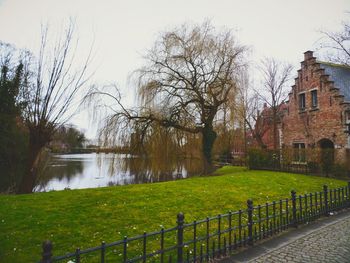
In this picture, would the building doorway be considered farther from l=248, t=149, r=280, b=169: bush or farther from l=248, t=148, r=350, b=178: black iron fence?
l=248, t=149, r=280, b=169: bush

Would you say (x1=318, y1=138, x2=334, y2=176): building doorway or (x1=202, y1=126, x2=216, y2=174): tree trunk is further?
(x1=202, y1=126, x2=216, y2=174): tree trunk

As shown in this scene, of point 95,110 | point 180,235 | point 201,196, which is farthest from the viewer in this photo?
point 95,110

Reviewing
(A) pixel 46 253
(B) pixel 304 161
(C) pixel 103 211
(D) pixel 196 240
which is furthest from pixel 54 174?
(A) pixel 46 253

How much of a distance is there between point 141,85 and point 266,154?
11.5 meters

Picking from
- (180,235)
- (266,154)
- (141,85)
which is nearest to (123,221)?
(180,235)

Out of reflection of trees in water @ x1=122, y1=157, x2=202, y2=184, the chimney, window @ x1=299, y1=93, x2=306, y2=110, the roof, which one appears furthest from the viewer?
window @ x1=299, y1=93, x2=306, y2=110

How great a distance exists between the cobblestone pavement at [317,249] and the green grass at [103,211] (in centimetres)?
270

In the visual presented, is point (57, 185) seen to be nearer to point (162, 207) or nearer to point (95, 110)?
point (95, 110)

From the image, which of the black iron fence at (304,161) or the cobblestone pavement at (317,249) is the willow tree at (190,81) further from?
the cobblestone pavement at (317,249)

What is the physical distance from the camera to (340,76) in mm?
21312

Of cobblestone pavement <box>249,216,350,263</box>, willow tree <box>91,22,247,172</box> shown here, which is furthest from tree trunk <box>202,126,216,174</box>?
cobblestone pavement <box>249,216,350,263</box>

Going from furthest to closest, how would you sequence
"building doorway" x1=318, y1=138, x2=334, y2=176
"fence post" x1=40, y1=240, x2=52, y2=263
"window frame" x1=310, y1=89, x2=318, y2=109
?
"window frame" x1=310, y1=89, x2=318, y2=109, "building doorway" x1=318, y1=138, x2=334, y2=176, "fence post" x1=40, y1=240, x2=52, y2=263

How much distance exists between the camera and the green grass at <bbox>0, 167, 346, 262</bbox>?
5.76 meters

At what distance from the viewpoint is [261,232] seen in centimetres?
609
